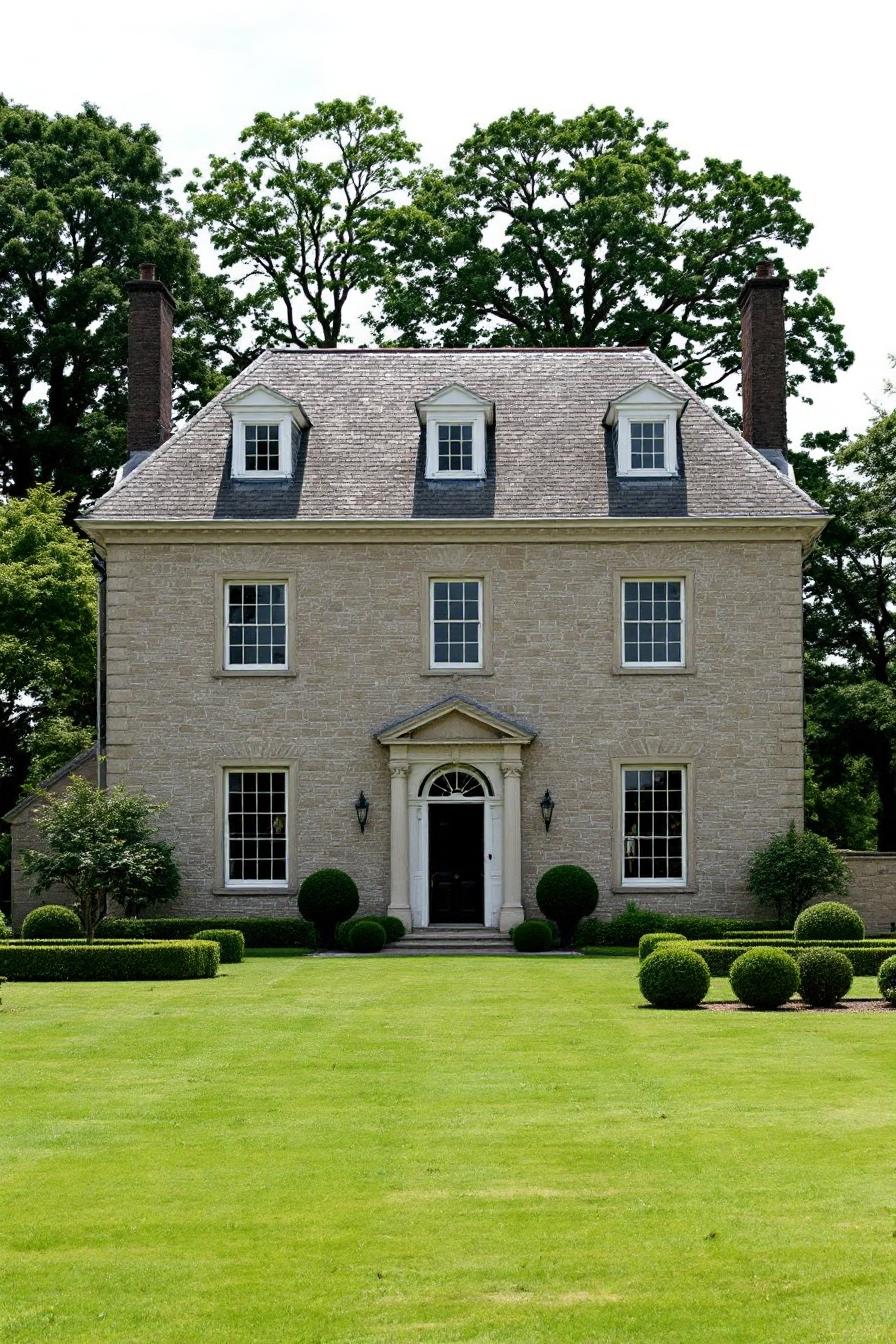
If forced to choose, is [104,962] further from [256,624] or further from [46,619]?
[46,619]

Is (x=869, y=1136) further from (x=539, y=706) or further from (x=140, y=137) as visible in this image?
(x=140, y=137)

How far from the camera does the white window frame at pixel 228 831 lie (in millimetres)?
35094

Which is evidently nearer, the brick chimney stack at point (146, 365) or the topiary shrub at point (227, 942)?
the topiary shrub at point (227, 942)

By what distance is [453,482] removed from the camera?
36.4 meters

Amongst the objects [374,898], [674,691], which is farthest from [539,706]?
[374,898]

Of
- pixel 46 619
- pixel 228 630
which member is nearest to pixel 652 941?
pixel 228 630


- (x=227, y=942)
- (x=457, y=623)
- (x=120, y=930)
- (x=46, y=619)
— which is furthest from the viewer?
(x=46, y=619)

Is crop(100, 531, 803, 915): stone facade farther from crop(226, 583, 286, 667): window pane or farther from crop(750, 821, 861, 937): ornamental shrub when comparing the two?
crop(750, 821, 861, 937): ornamental shrub

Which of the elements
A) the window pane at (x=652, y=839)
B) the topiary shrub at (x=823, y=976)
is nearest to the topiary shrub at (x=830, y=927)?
the topiary shrub at (x=823, y=976)

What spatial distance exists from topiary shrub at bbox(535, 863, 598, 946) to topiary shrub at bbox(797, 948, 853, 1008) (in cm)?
1272

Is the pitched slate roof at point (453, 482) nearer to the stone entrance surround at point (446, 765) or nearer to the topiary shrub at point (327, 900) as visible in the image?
the stone entrance surround at point (446, 765)

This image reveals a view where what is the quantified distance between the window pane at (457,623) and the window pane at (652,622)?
2.92 meters

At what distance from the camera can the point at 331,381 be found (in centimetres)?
3891

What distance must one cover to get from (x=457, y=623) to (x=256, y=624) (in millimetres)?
3989
